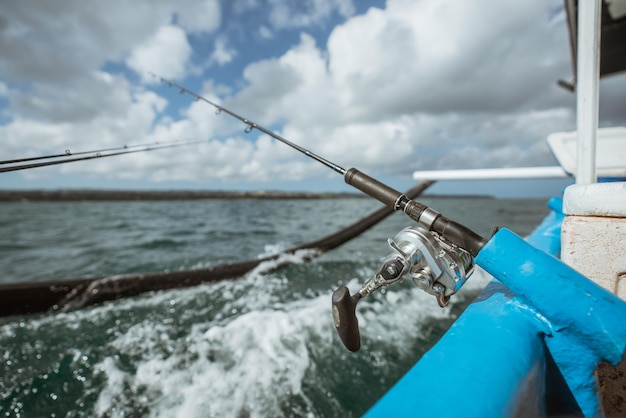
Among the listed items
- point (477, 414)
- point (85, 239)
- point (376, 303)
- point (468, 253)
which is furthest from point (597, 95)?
point (85, 239)

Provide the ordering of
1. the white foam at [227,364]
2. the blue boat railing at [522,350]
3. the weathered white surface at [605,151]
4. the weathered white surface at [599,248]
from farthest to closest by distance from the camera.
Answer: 1. the weathered white surface at [605,151]
2. the white foam at [227,364]
3. the weathered white surface at [599,248]
4. the blue boat railing at [522,350]

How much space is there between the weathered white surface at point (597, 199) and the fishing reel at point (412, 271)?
1.92 ft

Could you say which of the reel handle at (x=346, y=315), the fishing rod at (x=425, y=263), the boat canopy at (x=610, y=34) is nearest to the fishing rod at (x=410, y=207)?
the fishing rod at (x=425, y=263)

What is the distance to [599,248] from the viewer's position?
142cm

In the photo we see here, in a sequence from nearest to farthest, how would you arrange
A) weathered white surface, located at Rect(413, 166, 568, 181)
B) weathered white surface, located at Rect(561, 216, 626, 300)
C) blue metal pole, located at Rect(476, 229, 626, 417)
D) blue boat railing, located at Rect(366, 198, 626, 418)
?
1. blue boat railing, located at Rect(366, 198, 626, 418)
2. blue metal pole, located at Rect(476, 229, 626, 417)
3. weathered white surface, located at Rect(561, 216, 626, 300)
4. weathered white surface, located at Rect(413, 166, 568, 181)

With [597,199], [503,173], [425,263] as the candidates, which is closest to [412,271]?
[425,263]

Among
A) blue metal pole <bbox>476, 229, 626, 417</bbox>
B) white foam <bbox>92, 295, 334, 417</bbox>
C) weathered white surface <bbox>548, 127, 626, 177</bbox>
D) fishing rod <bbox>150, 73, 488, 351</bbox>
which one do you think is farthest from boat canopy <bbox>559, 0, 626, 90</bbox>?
white foam <bbox>92, 295, 334, 417</bbox>

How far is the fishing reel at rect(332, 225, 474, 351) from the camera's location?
1.27 meters

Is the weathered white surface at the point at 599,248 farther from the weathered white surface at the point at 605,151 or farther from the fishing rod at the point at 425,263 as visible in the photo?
the weathered white surface at the point at 605,151

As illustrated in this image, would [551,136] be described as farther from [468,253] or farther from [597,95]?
[468,253]

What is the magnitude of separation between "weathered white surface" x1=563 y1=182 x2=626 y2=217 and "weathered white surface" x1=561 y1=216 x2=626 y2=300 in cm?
3

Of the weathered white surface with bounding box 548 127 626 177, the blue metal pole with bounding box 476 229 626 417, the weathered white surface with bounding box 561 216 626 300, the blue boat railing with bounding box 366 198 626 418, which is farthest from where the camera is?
the weathered white surface with bounding box 548 127 626 177

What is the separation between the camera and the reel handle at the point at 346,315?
126 centimetres

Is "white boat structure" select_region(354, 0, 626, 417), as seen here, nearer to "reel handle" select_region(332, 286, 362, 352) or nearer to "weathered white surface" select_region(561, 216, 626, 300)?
"weathered white surface" select_region(561, 216, 626, 300)
